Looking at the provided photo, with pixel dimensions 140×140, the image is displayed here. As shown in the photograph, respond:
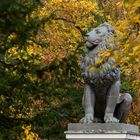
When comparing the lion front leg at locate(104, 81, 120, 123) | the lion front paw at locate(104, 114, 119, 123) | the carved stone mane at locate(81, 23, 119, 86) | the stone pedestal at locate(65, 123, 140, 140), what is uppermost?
the carved stone mane at locate(81, 23, 119, 86)

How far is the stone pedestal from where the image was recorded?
1265 centimetres

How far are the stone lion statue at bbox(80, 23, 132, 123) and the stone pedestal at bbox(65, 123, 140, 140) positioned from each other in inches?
9.0

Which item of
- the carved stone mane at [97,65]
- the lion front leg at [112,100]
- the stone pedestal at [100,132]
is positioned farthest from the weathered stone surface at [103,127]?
the carved stone mane at [97,65]

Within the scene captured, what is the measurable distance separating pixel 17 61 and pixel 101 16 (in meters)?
11.9

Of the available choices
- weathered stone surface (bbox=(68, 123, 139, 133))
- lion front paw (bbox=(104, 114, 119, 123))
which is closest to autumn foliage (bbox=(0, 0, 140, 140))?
lion front paw (bbox=(104, 114, 119, 123))

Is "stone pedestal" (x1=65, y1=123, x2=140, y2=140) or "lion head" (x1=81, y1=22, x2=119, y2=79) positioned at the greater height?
"lion head" (x1=81, y1=22, x2=119, y2=79)

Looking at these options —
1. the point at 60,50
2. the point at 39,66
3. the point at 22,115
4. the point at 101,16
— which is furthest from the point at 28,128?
the point at 101,16

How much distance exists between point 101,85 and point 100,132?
39.7 inches

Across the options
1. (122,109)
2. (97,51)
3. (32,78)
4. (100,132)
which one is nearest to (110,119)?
(100,132)

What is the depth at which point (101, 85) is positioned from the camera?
13.2m

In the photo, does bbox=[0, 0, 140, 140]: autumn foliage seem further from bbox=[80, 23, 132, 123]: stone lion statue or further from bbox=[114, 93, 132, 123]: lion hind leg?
bbox=[114, 93, 132, 123]: lion hind leg

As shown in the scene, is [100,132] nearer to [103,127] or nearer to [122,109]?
[103,127]

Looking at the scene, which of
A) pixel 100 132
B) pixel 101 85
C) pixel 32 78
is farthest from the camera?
pixel 32 78

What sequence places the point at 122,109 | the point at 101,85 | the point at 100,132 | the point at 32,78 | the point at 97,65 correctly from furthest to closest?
the point at 32,78 < the point at 122,109 < the point at 101,85 < the point at 97,65 < the point at 100,132
